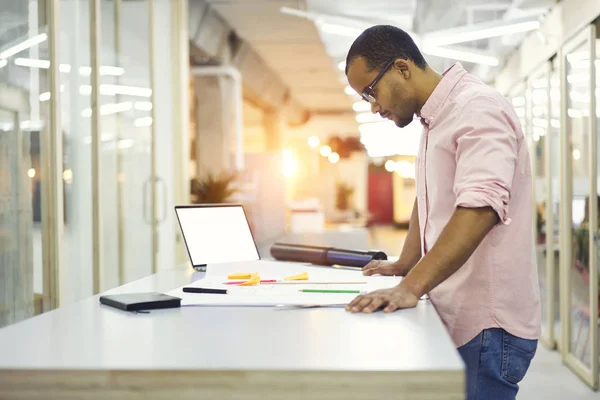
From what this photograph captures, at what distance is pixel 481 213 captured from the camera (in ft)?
5.26

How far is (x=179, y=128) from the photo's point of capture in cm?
644

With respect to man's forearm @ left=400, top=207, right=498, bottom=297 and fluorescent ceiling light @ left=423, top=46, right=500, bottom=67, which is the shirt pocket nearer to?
man's forearm @ left=400, top=207, right=498, bottom=297

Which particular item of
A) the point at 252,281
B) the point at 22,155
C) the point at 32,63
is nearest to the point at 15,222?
the point at 22,155

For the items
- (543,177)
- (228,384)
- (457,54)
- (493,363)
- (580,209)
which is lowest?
(493,363)

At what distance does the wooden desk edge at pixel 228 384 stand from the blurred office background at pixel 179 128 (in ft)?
7.53

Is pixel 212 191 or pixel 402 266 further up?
pixel 212 191

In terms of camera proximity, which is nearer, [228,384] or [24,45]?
[228,384]

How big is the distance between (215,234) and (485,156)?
1.21 metres

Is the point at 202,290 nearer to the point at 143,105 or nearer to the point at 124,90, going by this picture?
the point at 124,90

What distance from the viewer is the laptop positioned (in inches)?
98.4

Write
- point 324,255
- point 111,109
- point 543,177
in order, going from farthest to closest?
point 543,177, point 111,109, point 324,255

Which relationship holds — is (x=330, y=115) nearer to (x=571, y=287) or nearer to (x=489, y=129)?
(x=571, y=287)

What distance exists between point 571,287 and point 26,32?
418cm

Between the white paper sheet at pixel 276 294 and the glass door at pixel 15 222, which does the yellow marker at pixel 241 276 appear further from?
the glass door at pixel 15 222
